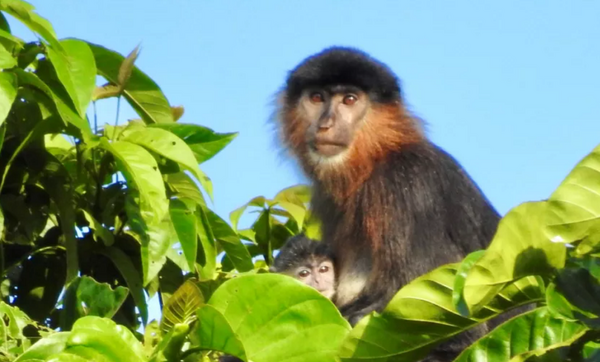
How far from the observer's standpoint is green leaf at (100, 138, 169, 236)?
4.44 m

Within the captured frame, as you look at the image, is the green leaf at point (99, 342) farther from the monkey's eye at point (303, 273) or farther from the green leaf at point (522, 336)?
the monkey's eye at point (303, 273)

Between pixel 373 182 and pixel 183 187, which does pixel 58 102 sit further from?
pixel 373 182

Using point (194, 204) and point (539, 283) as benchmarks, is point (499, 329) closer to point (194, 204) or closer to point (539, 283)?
point (539, 283)

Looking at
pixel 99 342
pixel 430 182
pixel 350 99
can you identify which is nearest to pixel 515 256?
pixel 99 342

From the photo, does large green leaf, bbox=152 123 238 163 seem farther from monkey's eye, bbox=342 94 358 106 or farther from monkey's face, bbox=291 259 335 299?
monkey's eye, bbox=342 94 358 106

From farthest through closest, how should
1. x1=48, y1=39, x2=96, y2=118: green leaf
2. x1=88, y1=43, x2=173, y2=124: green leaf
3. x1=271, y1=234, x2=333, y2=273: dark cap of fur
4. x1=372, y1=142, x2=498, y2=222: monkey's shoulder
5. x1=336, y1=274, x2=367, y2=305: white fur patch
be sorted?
1. x1=271, y1=234, x2=333, y2=273: dark cap of fur
2. x1=336, y1=274, x2=367, y2=305: white fur patch
3. x1=372, y1=142, x2=498, y2=222: monkey's shoulder
4. x1=88, y1=43, x2=173, y2=124: green leaf
5. x1=48, y1=39, x2=96, y2=118: green leaf

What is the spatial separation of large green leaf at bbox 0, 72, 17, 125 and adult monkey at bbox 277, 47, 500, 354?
7.60 feet

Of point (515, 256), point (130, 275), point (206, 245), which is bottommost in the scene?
point (130, 275)

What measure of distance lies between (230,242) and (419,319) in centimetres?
288

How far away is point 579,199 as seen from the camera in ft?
6.43

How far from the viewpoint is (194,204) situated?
501cm

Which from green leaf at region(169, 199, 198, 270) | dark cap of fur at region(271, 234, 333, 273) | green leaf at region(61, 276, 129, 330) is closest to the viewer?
green leaf at region(61, 276, 129, 330)

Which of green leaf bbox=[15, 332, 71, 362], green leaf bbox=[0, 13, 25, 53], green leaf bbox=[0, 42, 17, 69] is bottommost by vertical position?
green leaf bbox=[15, 332, 71, 362]

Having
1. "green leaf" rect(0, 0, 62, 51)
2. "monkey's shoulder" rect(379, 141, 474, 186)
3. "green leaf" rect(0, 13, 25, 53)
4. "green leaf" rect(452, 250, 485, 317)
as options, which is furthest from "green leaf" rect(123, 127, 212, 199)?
"green leaf" rect(452, 250, 485, 317)
